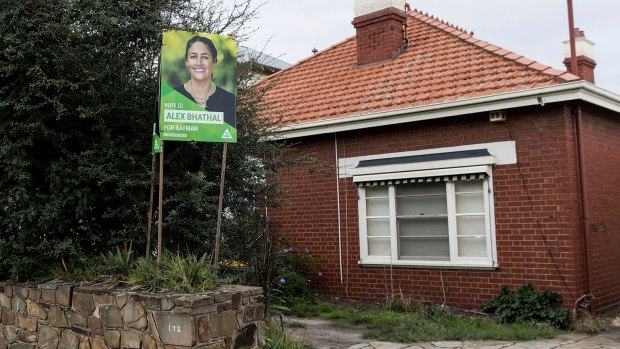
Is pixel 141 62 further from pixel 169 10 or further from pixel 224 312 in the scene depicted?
pixel 224 312

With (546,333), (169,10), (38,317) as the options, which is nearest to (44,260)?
(38,317)

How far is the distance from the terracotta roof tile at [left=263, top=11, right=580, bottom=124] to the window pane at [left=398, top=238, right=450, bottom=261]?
214cm

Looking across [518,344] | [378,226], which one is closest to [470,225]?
[378,226]

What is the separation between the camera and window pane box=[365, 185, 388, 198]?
9898mm

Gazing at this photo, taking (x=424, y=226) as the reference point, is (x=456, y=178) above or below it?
above

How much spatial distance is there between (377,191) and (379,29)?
3530 mm

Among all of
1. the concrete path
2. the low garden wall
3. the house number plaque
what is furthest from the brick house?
the house number plaque

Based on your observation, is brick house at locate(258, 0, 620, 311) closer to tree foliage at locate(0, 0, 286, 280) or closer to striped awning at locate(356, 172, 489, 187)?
striped awning at locate(356, 172, 489, 187)

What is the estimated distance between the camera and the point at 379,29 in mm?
11680

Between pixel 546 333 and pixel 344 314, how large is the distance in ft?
9.06

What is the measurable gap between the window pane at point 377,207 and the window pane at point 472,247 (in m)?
1.32

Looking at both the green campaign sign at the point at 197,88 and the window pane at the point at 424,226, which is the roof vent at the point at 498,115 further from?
the green campaign sign at the point at 197,88

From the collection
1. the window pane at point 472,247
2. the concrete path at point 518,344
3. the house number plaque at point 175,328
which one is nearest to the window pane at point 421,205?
the window pane at point 472,247

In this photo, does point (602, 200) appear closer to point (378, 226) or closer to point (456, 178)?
point (456, 178)
